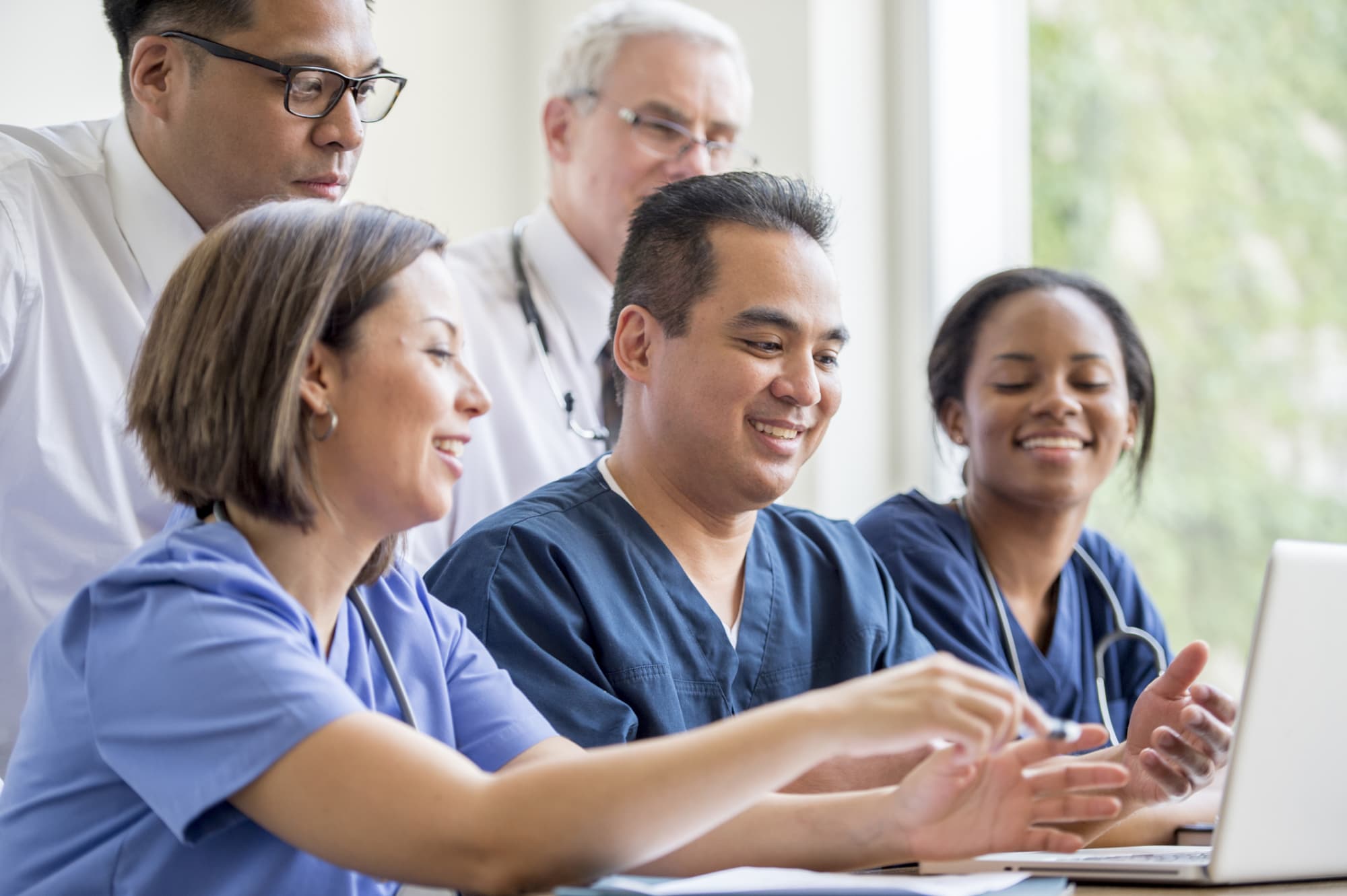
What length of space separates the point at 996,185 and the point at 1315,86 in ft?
2.09

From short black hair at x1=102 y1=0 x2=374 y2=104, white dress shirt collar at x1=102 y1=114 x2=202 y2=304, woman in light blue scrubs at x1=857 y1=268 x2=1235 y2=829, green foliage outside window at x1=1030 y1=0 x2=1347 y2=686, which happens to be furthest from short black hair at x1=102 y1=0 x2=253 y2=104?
green foliage outside window at x1=1030 y1=0 x2=1347 y2=686

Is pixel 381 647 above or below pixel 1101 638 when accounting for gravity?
above

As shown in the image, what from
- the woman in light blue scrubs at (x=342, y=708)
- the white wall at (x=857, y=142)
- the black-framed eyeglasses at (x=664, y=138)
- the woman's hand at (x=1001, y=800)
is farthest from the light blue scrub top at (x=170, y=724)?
the white wall at (x=857, y=142)

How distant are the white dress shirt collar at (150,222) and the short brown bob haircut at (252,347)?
1.96 feet

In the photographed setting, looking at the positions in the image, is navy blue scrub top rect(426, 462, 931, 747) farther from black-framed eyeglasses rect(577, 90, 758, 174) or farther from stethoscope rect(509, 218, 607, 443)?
black-framed eyeglasses rect(577, 90, 758, 174)

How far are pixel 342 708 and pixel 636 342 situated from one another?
75cm

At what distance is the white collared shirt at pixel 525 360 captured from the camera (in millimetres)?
2189

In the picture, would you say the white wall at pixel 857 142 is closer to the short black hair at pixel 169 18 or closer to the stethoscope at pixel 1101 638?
the stethoscope at pixel 1101 638

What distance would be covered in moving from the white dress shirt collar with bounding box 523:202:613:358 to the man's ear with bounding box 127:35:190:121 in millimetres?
848

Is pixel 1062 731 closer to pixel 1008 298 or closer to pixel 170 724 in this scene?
pixel 170 724

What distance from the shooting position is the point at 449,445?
1.10m

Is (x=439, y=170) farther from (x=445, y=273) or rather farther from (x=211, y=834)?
(x=211, y=834)

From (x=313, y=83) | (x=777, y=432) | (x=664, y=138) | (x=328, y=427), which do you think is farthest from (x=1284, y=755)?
(x=664, y=138)

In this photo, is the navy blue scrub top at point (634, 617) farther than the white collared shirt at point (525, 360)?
No
